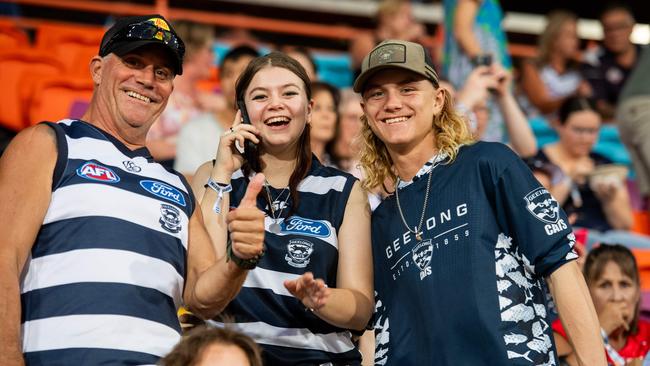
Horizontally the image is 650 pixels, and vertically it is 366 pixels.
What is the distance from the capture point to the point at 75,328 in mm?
2910

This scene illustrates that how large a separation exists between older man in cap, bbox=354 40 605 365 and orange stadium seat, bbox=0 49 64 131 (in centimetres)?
422

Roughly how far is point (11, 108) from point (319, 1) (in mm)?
5166

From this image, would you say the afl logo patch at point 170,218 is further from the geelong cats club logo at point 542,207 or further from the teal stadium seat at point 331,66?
the teal stadium seat at point 331,66

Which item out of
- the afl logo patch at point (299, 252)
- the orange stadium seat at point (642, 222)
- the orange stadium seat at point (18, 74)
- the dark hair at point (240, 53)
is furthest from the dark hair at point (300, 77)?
the orange stadium seat at point (642, 222)

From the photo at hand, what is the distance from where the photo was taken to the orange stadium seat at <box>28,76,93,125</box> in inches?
278

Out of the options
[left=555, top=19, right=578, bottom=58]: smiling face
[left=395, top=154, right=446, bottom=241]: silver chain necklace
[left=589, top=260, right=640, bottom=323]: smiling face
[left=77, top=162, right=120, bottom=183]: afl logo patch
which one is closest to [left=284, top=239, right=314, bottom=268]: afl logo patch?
[left=395, top=154, right=446, bottom=241]: silver chain necklace

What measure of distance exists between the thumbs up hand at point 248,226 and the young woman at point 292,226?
10.2 inches

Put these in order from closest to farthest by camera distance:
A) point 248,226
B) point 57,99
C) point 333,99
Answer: point 248,226 < point 333,99 < point 57,99

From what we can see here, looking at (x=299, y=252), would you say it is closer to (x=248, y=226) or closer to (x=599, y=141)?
(x=248, y=226)

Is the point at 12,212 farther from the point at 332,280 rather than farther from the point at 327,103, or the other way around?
the point at 327,103

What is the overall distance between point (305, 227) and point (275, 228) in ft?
0.35

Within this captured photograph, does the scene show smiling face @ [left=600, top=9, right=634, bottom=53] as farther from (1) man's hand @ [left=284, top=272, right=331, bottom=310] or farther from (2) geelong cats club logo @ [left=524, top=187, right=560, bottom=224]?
(1) man's hand @ [left=284, top=272, right=331, bottom=310]

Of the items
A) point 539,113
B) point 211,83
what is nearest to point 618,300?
point 539,113

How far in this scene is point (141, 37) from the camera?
3361 millimetres
